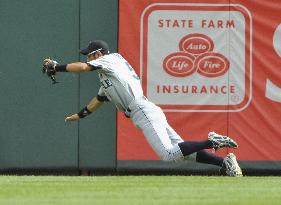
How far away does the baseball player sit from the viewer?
12.2 metres

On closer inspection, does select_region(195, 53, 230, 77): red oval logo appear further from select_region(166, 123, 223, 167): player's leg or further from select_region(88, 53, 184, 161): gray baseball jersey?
select_region(166, 123, 223, 167): player's leg

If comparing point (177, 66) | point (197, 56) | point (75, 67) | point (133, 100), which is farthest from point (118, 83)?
point (197, 56)

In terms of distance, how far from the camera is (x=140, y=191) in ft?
33.2

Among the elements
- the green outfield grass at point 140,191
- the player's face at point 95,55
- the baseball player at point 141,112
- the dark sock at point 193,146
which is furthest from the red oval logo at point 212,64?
the green outfield grass at point 140,191

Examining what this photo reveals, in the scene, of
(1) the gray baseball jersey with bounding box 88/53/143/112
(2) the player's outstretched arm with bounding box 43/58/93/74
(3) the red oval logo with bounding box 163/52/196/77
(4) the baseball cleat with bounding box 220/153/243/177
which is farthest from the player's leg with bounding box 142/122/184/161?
(3) the red oval logo with bounding box 163/52/196/77

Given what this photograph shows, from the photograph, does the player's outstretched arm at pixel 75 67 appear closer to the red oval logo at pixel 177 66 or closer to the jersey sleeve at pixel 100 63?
the jersey sleeve at pixel 100 63

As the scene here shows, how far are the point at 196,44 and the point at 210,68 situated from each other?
412 mm

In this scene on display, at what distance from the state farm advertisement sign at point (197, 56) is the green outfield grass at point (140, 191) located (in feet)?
10.8

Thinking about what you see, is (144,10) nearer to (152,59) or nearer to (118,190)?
(152,59)

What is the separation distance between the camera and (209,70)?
15273 millimetres

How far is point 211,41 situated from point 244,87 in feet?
2.75

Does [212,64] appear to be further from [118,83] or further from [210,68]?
[118,83]

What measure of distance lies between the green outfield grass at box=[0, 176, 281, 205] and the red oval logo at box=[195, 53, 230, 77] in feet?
11.2

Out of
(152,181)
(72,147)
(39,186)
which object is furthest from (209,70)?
(39,186)
